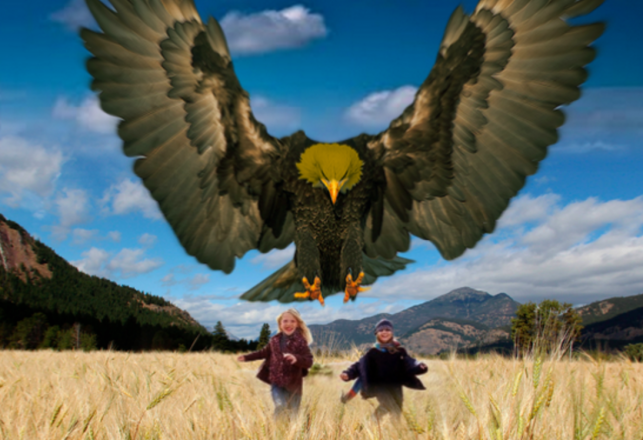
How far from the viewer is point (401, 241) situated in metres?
6.59

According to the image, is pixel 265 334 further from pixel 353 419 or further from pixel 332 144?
pixel 353 419

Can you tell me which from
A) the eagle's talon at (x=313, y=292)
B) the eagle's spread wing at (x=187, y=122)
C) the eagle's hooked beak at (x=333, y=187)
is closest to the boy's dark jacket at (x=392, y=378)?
the eagle's talon at (x=313, y=292)

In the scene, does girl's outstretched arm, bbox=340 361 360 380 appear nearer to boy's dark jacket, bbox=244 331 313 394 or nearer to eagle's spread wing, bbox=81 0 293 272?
boy's dark jacket, bbox=244 331 313 394

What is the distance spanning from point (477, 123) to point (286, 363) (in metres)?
3.86

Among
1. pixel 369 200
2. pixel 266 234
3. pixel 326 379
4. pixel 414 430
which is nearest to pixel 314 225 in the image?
pixel 369 200

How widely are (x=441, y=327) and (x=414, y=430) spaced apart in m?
166

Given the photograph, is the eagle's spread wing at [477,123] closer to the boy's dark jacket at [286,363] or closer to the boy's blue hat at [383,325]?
the boy's blue hat at [383,325]

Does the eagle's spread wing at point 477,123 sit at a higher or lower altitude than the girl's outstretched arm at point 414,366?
higher

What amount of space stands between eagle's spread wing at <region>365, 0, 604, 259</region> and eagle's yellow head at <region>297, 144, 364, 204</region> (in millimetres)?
713

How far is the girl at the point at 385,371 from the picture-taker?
416 centimetres

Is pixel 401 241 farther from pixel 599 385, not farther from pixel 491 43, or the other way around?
pixel 599 385

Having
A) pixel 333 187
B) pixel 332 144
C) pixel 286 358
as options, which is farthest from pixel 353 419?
pixel 332 144

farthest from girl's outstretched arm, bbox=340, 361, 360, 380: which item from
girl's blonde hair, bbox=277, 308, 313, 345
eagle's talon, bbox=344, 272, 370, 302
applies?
eagle's talon, bbox=344, 272, 370, 302

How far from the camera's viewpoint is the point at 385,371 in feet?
13.7
